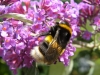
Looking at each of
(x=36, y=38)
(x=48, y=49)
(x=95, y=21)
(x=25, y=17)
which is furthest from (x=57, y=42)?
(x=95, y=21)

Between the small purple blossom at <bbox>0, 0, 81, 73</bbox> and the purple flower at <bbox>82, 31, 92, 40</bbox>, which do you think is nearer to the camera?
the small purple blossom at <bbox>0, 0, 81, 73</bbox>

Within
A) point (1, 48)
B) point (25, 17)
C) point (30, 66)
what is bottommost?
point (30, 66)

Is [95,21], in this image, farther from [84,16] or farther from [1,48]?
[1,48]

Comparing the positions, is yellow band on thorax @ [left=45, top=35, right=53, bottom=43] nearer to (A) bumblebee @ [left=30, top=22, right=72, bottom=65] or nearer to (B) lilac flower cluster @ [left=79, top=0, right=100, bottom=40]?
(A) bumblebee @ [left=30, top=22, right=72, bottom=65]

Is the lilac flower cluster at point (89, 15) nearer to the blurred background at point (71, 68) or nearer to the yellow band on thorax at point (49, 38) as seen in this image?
the blurred background at point (71, 68)

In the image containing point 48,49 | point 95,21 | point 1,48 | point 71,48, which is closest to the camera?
point 48,49

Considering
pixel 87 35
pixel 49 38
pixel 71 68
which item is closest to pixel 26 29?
pixel 49 38

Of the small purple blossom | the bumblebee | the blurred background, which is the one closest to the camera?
the bumblebee

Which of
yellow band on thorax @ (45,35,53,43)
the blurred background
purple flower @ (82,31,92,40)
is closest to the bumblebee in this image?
yellow band on thorax @ (45,35,53,43)

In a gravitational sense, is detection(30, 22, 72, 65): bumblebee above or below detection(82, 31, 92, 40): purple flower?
above

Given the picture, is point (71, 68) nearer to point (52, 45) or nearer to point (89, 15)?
point (89, 15)
